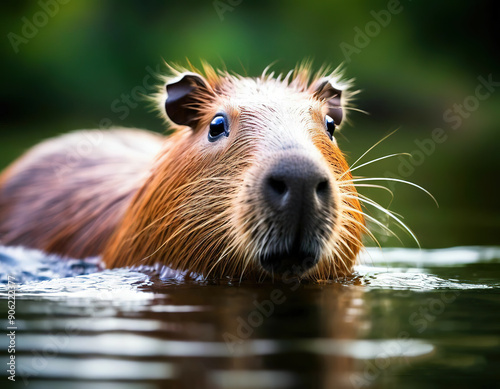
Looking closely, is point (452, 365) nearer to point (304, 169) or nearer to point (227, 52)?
point (304, 169)

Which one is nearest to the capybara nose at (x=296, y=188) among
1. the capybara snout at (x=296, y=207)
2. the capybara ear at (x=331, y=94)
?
the capybara snout at (x=296, y=207)

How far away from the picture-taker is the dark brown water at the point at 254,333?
2.47 metres

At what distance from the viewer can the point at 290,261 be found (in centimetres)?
395

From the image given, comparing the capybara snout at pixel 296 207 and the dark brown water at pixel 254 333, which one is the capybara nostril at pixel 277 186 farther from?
the dark brown water at pixel 254 333

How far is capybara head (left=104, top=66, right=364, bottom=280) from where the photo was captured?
3.81 metres

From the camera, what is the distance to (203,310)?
3.46 m

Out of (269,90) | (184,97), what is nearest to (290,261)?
(269,90)

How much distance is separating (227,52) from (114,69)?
3473 mm

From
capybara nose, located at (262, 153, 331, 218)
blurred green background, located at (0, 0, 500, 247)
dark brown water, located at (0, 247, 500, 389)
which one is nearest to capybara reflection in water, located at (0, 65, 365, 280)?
capybara nose, located at (262, 153, 331, 218)

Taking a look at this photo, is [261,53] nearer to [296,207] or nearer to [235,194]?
[235,194]

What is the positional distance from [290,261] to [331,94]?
1439mm

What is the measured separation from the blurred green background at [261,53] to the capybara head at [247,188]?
45.9 feet

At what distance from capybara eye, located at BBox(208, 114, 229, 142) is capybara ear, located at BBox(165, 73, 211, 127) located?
300 millimetres

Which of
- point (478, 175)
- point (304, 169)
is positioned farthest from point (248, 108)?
point (478, 175)
